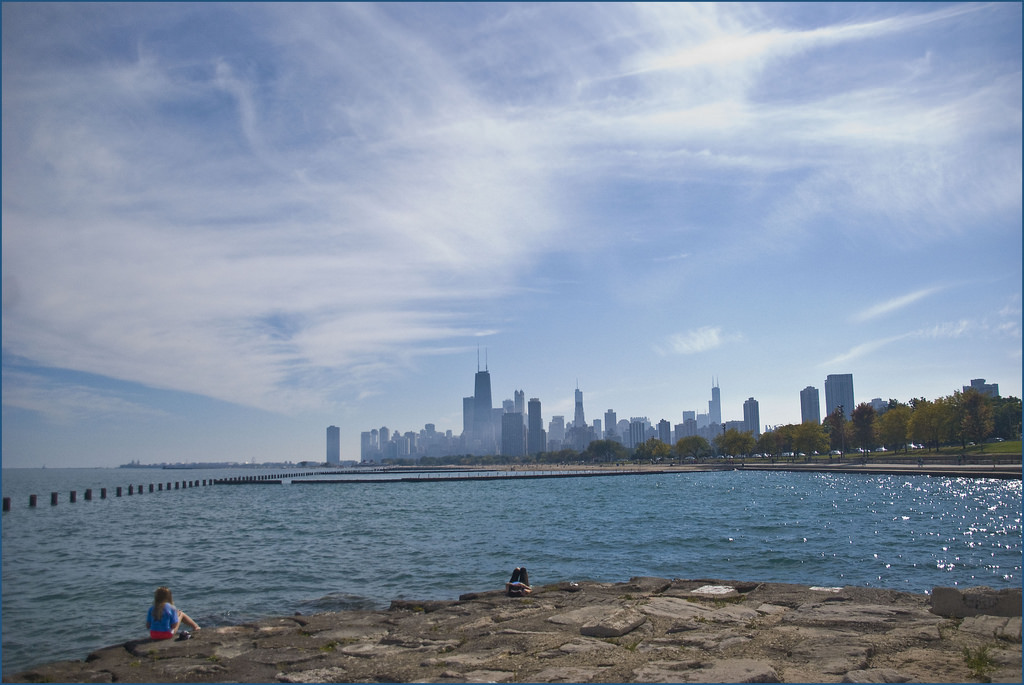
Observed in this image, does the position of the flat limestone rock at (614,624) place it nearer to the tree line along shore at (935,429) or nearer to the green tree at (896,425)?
the tree line along shore at (935,429)

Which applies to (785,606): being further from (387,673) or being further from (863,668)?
(387,673)

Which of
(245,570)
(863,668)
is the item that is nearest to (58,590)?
(245,570)

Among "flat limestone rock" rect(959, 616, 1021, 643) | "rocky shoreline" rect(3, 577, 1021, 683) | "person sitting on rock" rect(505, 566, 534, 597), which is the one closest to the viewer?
"rocky shoreline" rect(3, 577, 1021, 683)

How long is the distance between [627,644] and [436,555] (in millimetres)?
19019

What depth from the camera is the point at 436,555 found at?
93.5 ft

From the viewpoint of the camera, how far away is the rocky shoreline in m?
9.02

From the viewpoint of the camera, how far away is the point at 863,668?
346 inches

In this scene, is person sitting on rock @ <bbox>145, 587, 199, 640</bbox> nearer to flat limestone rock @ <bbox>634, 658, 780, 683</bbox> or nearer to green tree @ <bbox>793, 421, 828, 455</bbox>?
flat limestone rock @ <bbox>634, 658, 780, 683</bbox>

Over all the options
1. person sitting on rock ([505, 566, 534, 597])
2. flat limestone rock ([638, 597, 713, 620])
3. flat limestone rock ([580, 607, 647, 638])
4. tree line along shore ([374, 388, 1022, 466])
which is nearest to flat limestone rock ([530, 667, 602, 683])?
flat limestone rock ([580, 607, 647, 638])

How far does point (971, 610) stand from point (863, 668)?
14.1 ft

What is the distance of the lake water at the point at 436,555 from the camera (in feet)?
64.2

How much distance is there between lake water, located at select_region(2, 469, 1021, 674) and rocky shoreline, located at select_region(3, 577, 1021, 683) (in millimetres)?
5104

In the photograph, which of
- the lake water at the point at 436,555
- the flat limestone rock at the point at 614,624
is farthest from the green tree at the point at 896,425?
the flat limestone rock at the point at 614,624

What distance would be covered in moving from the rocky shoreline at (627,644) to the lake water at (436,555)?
510cm
